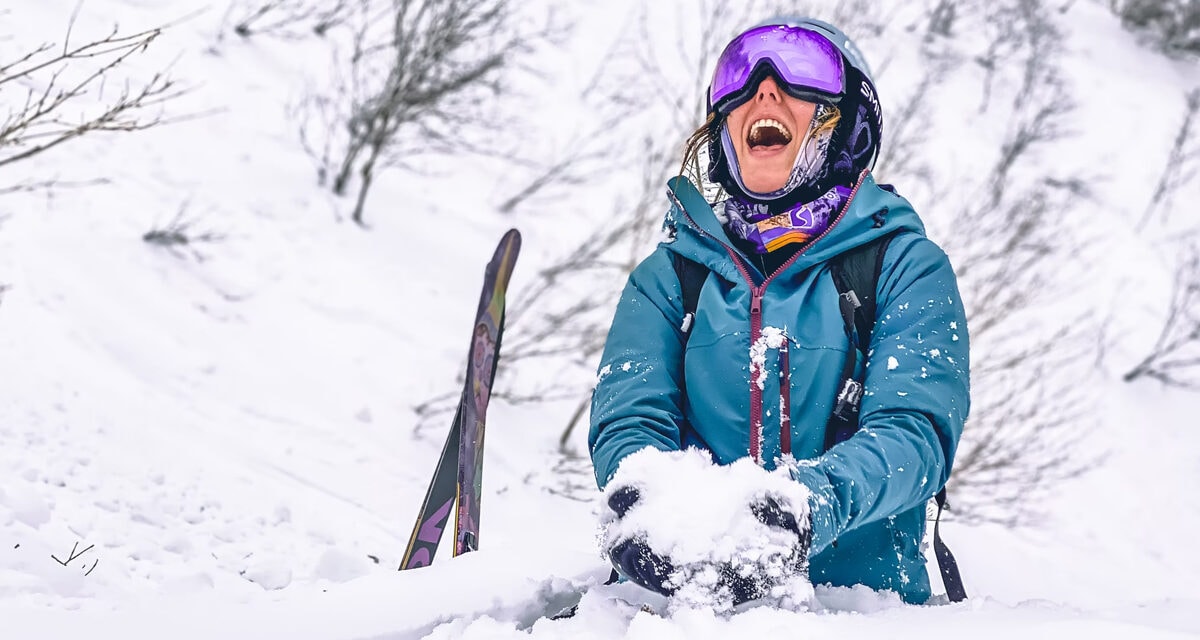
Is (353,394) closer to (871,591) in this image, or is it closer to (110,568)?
(110,568)

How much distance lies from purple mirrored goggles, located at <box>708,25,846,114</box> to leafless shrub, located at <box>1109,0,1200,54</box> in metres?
32.6

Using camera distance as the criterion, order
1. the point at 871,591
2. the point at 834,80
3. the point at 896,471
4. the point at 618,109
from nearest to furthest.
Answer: the point at 896,471 < the point at 871,591 < the point at 834,80 < the point at 618,109

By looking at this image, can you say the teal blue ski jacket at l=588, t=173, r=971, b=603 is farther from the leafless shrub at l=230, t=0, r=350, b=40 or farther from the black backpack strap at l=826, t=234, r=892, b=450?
the leafless shrub at l=230, t=0, r=350, b=40

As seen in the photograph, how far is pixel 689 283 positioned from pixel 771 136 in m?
0.43

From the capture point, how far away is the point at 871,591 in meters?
1.57

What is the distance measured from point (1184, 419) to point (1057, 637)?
1676cm

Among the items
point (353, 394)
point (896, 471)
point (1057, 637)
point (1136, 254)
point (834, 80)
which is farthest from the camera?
point (1136, 254)

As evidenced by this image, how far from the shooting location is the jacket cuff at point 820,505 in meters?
1.30

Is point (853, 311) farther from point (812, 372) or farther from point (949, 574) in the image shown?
point (949, 574)

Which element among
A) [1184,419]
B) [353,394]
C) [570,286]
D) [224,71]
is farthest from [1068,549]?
[224,71]

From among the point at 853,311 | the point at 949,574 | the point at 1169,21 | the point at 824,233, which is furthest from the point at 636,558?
the point at 1169,21

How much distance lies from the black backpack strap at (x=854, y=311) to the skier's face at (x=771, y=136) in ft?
1.02

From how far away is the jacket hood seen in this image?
1.74 m

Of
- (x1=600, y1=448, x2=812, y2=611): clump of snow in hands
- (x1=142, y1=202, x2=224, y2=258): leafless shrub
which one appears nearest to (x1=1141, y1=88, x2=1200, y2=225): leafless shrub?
(x1=142, y1=202, x2=224, y2=258): leafless shrub
